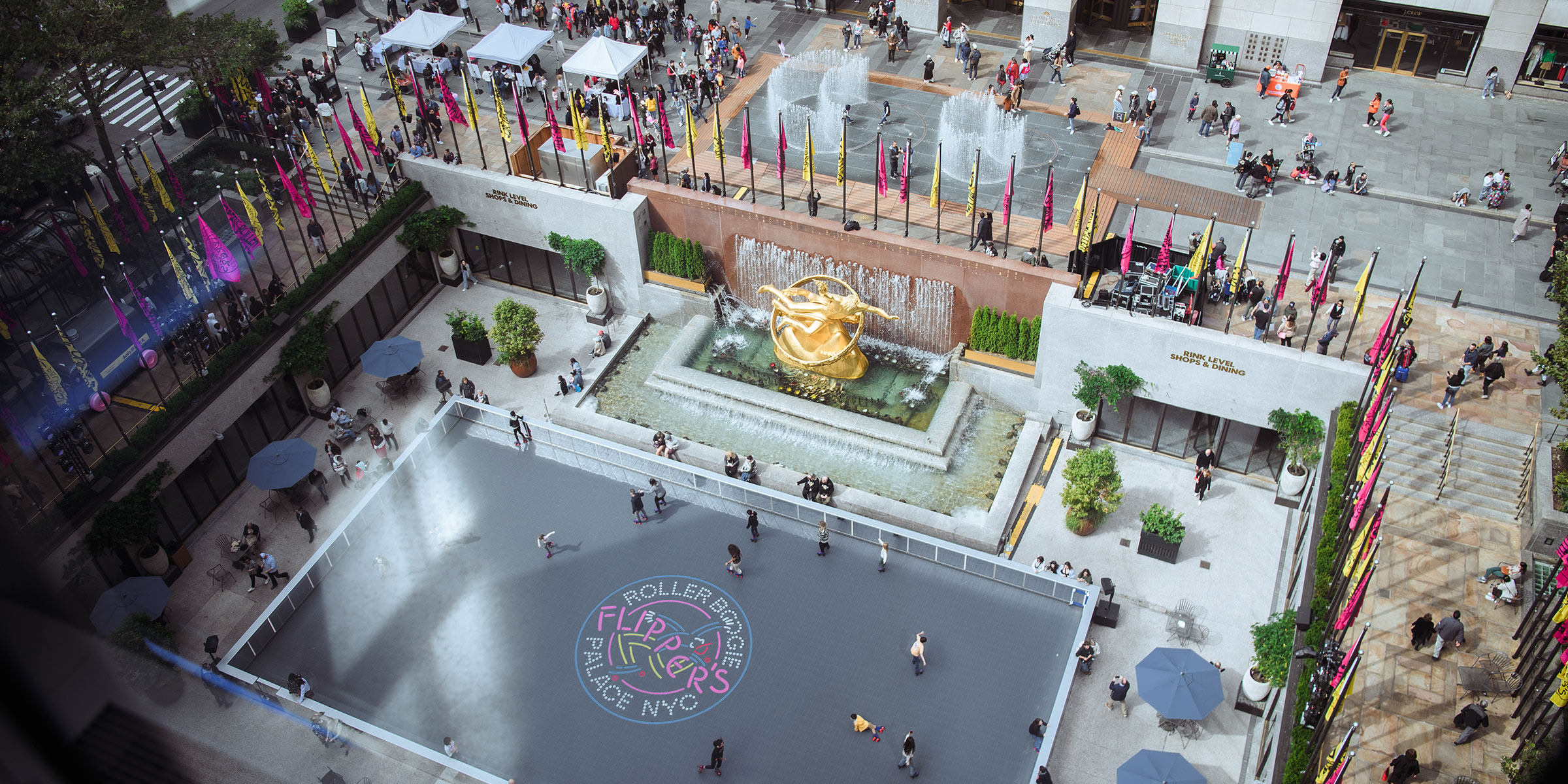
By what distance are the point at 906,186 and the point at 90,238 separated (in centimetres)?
2862

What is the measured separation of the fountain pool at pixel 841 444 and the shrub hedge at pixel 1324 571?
35.1 ft

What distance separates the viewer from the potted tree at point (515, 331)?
43844 millimetres

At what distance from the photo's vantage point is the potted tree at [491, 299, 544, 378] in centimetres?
4384

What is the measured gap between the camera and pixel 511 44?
52.6 m

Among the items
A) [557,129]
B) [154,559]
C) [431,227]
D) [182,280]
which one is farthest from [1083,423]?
[154,559]

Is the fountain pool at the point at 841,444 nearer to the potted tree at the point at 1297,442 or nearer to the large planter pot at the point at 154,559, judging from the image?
the potted tree at the point at 1297,442

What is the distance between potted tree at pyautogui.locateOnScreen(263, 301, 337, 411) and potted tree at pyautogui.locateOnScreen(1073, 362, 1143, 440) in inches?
1053

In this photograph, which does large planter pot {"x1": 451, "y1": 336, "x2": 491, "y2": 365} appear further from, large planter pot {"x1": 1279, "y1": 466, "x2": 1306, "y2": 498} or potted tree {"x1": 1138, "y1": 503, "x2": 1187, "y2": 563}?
large planter pot {"x1": 1279, "y1": 466, "x2": 1306, "y2": 498}

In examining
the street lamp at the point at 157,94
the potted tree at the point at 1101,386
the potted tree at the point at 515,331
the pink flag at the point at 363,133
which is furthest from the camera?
the street lamp at the point at 157,94

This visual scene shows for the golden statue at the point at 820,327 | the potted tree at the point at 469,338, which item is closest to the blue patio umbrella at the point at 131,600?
the potted tree at the point at 469,338

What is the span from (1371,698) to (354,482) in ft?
107

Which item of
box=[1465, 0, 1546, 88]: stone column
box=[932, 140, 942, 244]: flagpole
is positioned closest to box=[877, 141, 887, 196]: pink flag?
box=[932, 140, 942, 244]: flagpole

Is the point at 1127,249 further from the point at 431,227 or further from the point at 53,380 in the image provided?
the point at 53,380

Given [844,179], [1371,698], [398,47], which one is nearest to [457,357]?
[844,179]
